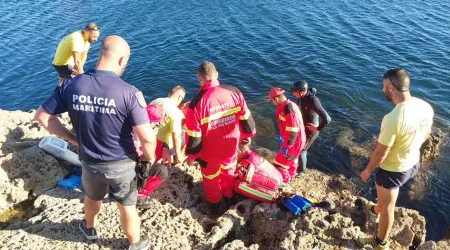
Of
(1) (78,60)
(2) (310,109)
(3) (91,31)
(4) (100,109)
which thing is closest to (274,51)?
(2) (310,109)

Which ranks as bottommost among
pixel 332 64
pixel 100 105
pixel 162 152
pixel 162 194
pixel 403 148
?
pixel 332 64

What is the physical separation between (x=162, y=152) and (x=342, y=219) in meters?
2.88

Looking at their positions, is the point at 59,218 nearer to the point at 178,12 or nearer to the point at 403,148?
the point at 403,148

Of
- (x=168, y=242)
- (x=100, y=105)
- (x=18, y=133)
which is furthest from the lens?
(x=18, y=133)

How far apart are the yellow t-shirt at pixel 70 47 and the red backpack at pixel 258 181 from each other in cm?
443

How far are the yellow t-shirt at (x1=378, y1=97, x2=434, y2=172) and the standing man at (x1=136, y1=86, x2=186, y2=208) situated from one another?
2.89m

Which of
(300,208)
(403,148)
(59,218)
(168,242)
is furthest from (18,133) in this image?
(403,148)

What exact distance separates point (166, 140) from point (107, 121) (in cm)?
233

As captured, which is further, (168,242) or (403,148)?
(168,242)

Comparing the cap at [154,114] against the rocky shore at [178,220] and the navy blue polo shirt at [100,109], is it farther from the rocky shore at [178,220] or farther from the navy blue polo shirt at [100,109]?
the navy blue polo shirt at [100,109]

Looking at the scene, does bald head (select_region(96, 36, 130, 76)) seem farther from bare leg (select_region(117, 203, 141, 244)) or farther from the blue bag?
the blue bag

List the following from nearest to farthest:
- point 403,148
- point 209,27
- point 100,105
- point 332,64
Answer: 1. point 100,105
2. point 403,148
3. point 332,64
4. point 209,27

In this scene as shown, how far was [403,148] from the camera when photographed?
168 inches

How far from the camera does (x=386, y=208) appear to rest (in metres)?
4.60
